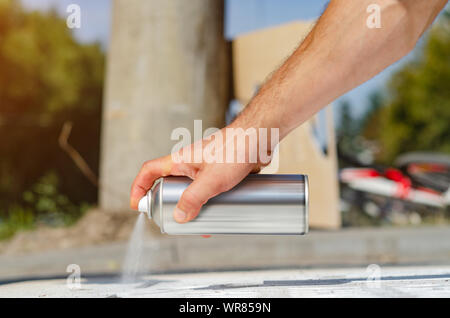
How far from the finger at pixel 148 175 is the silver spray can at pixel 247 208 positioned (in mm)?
58

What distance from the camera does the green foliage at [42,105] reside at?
7000mm

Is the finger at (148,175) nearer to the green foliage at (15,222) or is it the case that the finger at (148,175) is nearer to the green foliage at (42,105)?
the green foliage at (15,222)

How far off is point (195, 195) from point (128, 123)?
12.8 ft

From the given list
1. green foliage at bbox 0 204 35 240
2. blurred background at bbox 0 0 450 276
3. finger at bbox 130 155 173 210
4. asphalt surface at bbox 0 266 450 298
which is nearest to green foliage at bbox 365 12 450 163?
blurred background at bbox 0 0 450 276

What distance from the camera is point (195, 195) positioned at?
1.13 metres

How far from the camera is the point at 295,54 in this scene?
48.3 inches

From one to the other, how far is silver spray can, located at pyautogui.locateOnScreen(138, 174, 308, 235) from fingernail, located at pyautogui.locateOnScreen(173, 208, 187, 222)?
0.02m

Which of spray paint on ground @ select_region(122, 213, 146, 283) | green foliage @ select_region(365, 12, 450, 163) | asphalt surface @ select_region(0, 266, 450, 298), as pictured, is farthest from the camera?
green foliage @ select_region(365, 12, 450, 163)

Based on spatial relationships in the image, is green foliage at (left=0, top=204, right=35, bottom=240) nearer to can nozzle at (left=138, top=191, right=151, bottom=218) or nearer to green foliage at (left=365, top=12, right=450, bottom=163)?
can nozzle at (left=138, top=191, right=151, bottom=218)

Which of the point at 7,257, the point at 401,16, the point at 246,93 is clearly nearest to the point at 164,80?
the point at 246,93

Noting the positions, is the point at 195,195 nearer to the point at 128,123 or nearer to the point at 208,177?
the point at 208,177

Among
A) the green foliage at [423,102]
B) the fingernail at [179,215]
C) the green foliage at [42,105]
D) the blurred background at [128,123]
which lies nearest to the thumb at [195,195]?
the fingernail at [179,215]

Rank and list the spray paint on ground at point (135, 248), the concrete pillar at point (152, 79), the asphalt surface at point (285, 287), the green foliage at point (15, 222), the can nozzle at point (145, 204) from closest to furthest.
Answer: the asphalt surface at point (285, 287), the can nozzle at point (145, 204), the spray paint on ground at point (135, 248), the concrete pillar at point (152, 79), the green foliage at point (15, 222)

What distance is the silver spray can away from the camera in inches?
46.6
